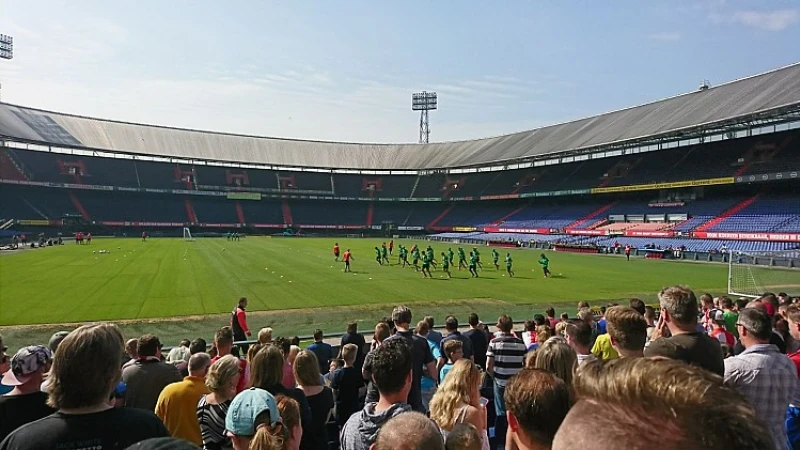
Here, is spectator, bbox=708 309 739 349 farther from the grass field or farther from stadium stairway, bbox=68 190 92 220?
stadium stairway, bbox=68 190 92 220

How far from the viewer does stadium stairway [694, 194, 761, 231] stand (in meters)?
48.6

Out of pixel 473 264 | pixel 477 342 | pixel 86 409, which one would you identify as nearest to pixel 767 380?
pixel 86 409

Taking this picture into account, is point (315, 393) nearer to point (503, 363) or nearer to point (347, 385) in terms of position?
point (347, 385)

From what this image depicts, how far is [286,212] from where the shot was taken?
290 feet

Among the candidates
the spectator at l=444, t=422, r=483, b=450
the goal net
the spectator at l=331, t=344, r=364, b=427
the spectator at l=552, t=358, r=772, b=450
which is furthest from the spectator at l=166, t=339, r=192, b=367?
the goal net

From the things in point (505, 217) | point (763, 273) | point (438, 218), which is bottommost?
point (763, 273)

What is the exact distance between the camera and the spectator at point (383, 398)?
11.1 ft

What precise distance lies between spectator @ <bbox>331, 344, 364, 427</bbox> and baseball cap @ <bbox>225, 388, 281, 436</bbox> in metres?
2.86

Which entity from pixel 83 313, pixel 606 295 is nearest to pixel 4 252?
pixel 83 313

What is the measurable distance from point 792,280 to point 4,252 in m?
53.6

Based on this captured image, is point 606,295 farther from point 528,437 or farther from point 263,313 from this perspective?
point 528,437

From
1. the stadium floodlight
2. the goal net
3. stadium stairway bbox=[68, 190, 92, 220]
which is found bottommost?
the goal net

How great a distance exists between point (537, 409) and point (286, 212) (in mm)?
88439

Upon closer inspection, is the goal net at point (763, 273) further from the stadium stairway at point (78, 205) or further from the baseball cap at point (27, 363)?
the stadium stairway at point (78, 205)
